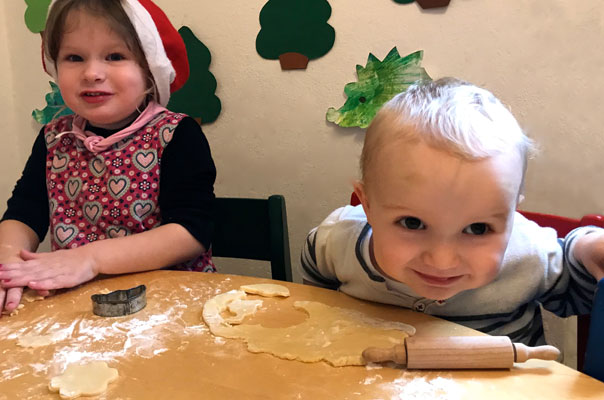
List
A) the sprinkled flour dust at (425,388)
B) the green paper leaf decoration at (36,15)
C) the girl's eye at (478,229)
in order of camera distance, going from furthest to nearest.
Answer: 1. the green paper leaf decoration at (36,15)
2. the girl's eye at (478,229)
3. the sprinkled flour dust at (425,388)

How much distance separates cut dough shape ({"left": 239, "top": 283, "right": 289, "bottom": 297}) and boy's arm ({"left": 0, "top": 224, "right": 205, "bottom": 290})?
0.23m

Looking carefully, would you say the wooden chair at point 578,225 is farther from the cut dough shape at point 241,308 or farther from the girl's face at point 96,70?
the girl's face at point 96,70

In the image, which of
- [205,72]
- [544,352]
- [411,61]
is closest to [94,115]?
[205,72]

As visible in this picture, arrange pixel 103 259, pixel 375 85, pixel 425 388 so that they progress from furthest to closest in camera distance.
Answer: pixel 375 85, pixel 103 259, pixel 425 388

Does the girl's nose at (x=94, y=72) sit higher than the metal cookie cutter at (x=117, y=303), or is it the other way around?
the girl's nose at (x=94, y=72)

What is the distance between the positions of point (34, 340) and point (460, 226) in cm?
60

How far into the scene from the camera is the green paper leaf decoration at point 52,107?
1858mm

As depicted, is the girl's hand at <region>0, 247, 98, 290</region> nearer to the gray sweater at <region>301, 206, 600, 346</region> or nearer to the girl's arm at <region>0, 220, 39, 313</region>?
the girl's arm at <region>0, 220, 39, 313</region>

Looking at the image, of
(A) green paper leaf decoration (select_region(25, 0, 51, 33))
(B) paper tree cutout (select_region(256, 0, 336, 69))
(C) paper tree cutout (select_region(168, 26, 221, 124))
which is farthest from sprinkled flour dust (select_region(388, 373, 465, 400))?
(A) green paper leaf decoration (select_region(25, 0, 51, 33))

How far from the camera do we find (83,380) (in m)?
0.58

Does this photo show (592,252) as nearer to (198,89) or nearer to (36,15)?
(198,89)

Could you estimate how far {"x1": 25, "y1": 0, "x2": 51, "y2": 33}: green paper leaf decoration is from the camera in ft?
5.91

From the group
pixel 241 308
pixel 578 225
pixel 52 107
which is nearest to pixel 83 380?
pixel 241 308

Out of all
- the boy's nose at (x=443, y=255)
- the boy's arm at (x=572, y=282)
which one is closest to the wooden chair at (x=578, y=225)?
the boy's arm at (x=572, y=282)
